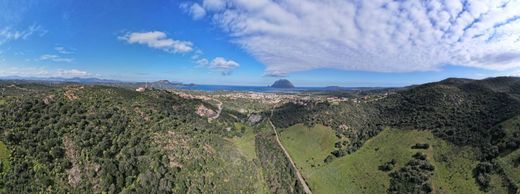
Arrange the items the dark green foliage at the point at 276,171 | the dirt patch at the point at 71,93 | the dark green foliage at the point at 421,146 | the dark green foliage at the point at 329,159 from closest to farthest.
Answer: the dirt patch at the point at 71,93 → the dark green foliage at the point at 276,171 → the dark green foliage at the point at 421,146 → the dark green foliage at the point at 329,159

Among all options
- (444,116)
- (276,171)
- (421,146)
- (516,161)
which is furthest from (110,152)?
(444,116)

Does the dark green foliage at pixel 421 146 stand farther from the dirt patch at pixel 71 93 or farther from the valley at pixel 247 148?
the dirt patch at pixel 71 93

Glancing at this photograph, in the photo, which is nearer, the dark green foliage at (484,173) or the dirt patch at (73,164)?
the dirt patch at (73,164)

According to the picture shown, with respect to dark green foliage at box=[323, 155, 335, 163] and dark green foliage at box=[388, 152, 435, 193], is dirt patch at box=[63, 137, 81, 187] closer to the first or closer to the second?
dark green foliage at box=[388, 152, 435, 193]

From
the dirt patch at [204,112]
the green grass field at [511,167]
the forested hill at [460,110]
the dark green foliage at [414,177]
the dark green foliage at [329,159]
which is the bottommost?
the dark green foliage at [329,159]

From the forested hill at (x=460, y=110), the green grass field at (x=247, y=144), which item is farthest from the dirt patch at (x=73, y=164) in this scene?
the forested hill at (x=460, y=110)

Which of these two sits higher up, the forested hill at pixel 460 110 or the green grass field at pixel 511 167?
the forested hill at pixel 460 110

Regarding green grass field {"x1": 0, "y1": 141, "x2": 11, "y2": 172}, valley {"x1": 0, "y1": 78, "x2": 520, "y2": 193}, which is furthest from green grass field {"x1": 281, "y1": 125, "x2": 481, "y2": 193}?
green grass field {"x1": 0, "y1": 141, "x2": 11, "y2": 172}

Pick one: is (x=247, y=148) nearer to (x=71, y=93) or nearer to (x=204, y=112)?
(x=204, y=112)
